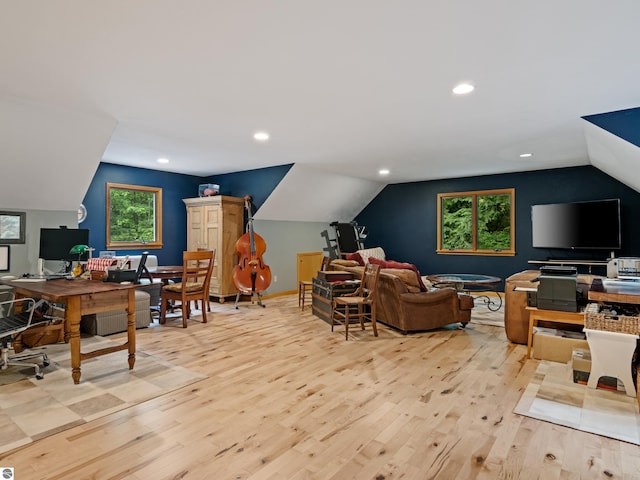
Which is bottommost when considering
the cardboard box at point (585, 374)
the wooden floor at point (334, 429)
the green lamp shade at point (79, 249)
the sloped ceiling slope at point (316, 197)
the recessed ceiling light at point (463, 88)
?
the wooden floor at point (334, 429)

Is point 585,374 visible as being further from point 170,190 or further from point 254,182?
point 170,190

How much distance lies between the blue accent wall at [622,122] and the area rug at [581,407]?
239 cm

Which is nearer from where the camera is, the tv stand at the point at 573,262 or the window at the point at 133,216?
the tv stand at the point at 573,262

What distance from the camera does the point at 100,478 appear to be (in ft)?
6.24

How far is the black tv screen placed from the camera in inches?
177

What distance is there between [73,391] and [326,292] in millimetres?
3088

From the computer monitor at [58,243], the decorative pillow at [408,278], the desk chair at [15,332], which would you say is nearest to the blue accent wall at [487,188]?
the decorative pillow at [408,278]

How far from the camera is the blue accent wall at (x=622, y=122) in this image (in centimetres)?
357

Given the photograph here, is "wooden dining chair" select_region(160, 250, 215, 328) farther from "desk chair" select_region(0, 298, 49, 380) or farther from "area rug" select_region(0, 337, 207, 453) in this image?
"desk chair" select_region(0, 298, 49, 380)

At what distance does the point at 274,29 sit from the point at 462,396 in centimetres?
288

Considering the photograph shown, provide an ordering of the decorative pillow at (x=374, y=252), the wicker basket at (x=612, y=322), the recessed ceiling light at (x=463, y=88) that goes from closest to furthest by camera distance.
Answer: the wicker basket at (x=612, y=322) < the recessed ceiling light at (x=463, y=88) < the decorative pillow at (x=374, y=252)

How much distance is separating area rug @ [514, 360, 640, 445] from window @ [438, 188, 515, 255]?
4.68 metres

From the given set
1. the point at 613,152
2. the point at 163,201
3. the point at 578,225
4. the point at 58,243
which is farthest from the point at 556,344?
the point at 163,201

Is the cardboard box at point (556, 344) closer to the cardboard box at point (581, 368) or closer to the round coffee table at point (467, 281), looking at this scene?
the cardboard box at point (581, 368)
